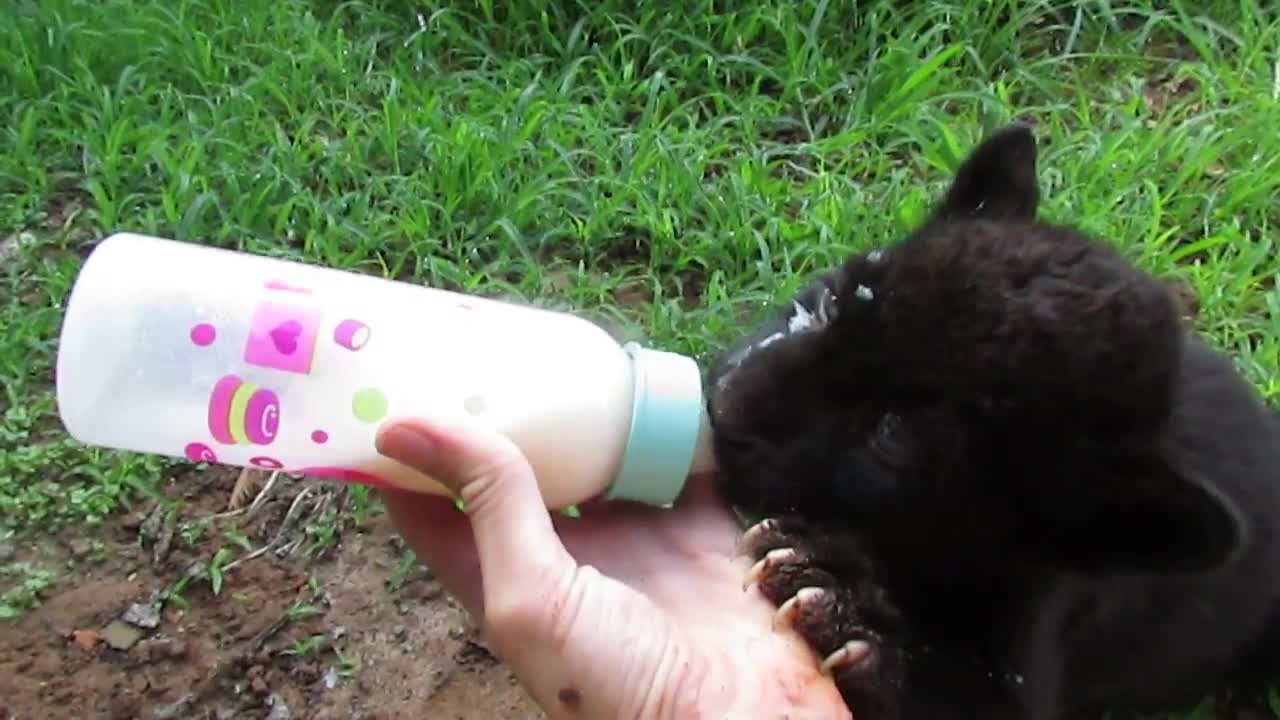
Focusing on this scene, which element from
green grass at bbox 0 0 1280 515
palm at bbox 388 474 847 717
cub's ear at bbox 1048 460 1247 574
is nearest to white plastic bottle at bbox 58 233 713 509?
palm at bbox 388 474 847 717

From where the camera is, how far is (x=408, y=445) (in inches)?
62.4

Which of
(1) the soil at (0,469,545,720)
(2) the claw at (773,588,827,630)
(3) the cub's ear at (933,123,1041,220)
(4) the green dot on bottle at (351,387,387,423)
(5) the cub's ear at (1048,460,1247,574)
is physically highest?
(3) the cub's ear at (933,123,1041,220)

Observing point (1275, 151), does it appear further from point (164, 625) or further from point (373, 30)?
point (164, 625)

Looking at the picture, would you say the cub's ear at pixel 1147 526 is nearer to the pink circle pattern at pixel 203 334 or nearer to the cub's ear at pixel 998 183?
the cub's ear at pixel 998 183

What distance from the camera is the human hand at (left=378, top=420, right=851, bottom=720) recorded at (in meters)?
1.60

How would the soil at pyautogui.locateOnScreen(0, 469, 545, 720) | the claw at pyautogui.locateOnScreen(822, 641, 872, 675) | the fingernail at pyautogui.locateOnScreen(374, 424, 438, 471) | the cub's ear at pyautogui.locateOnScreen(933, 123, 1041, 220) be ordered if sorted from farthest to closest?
the soil at pyautogui.locateOnScreen(0, 469, 545, 720) < the cub's ear at pyautogui.locateOnScreen(933, 123, 1041, 220) < the claw at pyautogui.locateOnScreen(822, 641, 872, 675) < the fingernail at pyautogui.locateOnScreen(374, 424, 438, 471)

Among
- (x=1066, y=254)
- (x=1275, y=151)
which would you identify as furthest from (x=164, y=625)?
(x=1275, y=151)

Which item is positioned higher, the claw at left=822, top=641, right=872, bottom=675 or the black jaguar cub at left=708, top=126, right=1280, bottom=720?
the black jaguar cub at left=708, top=126, right=1280, bottom=720

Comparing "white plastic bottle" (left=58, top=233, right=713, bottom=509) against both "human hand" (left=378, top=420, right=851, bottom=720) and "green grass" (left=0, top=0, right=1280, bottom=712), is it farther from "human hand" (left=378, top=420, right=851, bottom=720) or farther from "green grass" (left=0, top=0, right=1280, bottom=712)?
"green grass" (left=0, top=0, right=1280, bottom=712)

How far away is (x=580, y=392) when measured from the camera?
1.66 m

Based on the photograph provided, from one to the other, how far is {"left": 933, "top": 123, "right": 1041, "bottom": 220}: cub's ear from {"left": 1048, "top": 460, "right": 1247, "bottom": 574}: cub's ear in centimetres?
39

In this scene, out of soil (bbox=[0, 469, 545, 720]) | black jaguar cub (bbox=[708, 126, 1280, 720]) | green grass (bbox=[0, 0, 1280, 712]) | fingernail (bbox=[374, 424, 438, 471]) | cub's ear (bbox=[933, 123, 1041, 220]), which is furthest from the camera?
green grass (bbox=[0, 0, 1280, 712])

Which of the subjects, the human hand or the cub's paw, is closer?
the human hand

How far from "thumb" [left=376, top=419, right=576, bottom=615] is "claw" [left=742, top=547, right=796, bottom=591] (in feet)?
1.10
